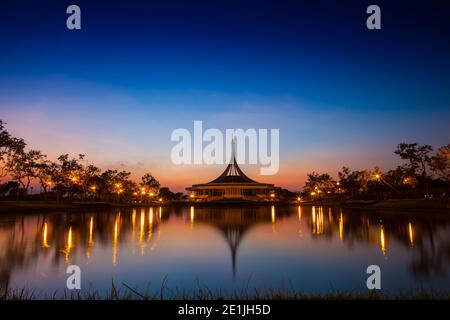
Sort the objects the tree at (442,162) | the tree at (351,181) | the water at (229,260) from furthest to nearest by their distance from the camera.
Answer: the tree at (351,181)
the tree at (442,162)
the water at (229,260)

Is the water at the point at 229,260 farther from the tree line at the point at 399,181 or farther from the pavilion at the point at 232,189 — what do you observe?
the pavilion at the point at 232,189

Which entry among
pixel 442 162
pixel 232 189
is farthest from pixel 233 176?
pixel 442 162

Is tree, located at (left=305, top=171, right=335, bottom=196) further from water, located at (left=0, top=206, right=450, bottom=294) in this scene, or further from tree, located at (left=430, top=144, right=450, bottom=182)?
water, located at (left=0, top=206, right=450, bottom=294)

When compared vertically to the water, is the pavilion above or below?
above

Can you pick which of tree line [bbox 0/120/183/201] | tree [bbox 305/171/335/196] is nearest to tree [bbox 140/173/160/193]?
tree line [bbox 0/120/183/201]

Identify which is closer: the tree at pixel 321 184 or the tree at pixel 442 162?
the tree at pixel 442 162

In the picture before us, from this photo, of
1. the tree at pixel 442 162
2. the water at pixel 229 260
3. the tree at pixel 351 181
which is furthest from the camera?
the tree at pixel 351 181

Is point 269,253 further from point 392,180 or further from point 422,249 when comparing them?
point 392,180

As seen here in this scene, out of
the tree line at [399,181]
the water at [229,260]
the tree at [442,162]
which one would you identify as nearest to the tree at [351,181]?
the tree line at [399,181]

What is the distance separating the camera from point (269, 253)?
44.9ft
